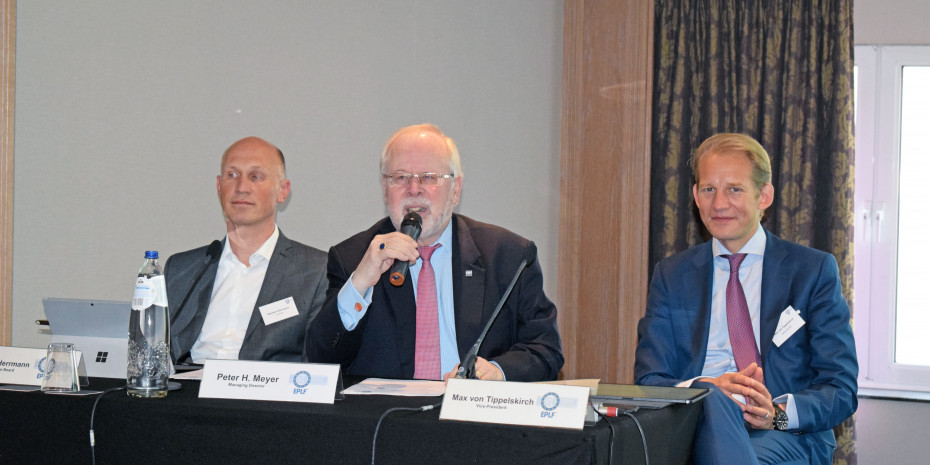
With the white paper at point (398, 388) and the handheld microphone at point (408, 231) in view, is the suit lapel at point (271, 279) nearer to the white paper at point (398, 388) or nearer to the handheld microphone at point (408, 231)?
the handheld microphone at point (408, 231)

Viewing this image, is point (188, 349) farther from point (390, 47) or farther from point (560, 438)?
point (390, 47)

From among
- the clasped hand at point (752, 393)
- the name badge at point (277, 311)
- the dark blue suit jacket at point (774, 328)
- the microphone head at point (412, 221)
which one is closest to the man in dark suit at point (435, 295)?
the microphone head at point (412, 221)

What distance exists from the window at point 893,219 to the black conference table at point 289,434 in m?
3.13

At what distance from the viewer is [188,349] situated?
269 cm

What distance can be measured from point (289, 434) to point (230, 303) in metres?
1.37

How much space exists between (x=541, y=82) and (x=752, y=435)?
280cm

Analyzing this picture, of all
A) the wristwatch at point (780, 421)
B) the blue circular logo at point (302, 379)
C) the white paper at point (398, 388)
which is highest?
the blue circular logo at point (302, 379)

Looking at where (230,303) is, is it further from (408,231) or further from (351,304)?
(408,231)

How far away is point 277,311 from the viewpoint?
8.78ft

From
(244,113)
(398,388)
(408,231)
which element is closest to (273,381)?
(398,388)

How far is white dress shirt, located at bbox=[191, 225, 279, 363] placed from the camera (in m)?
2.73

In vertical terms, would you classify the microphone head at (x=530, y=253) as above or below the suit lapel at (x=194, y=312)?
above

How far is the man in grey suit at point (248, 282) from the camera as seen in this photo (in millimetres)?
2670

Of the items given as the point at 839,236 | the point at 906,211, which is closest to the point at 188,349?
the point at 839,236
